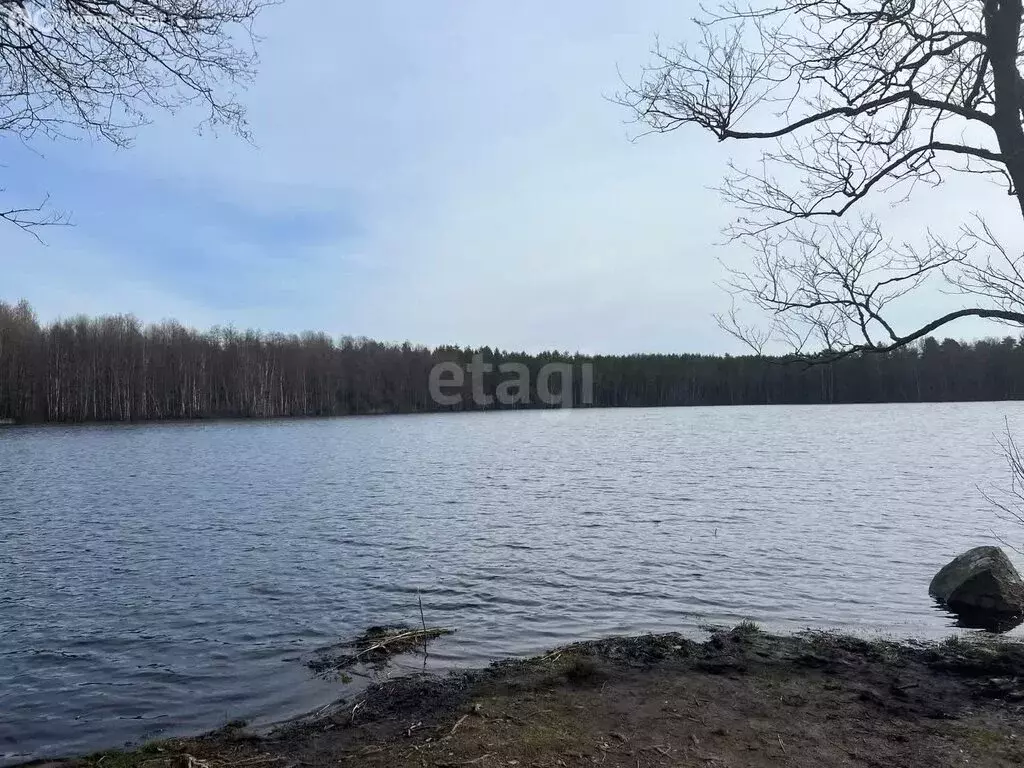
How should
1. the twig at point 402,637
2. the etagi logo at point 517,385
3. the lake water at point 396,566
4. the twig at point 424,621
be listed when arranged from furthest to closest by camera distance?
1. the etagi logo at point 517,385
2. the twig at point 424,621
3. the twig at point 402,637
4. the lake water at point 396,566

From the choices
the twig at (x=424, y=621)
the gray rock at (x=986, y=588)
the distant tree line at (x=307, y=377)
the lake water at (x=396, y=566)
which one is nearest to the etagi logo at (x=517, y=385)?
the distant tree line at (x=307, y=377)

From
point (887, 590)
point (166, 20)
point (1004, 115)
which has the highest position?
point (166, 20)

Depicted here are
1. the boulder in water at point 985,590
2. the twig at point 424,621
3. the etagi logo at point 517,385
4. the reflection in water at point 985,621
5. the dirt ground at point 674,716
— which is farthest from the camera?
the etagi logo at point 517,385

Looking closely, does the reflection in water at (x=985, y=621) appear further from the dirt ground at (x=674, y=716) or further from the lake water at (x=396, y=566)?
the dirt ground at (x=674, y=716)

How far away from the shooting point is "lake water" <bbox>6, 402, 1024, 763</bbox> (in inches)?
327

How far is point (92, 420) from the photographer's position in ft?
266

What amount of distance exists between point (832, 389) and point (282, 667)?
371 feet

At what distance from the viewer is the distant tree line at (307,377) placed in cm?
7900

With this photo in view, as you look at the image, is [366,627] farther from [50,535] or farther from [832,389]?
[832,389]

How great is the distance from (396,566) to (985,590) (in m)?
9.94

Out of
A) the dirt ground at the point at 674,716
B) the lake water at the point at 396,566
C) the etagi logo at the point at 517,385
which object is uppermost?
the etagi logo at the point at 517,385

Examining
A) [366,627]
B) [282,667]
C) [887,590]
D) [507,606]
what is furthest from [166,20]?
[887,590]

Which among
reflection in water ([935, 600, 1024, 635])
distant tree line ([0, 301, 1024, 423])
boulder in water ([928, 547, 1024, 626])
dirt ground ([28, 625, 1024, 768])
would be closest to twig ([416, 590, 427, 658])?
dirt ground ([28, 625, 1024, 768])

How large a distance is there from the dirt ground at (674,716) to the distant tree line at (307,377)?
52.6 meters
